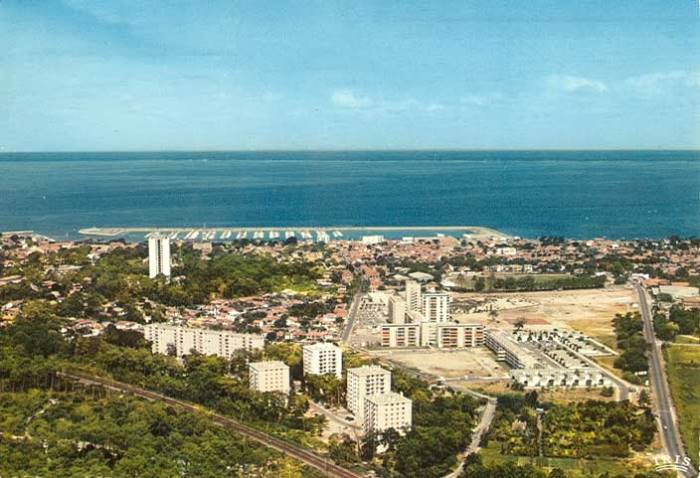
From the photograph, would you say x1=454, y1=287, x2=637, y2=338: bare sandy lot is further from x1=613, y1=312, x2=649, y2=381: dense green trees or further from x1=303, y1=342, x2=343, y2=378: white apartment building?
x1=303, y1=342, x2=343, y2=378: white apartment building

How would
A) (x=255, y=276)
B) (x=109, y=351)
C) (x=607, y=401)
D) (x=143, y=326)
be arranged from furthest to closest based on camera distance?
(x=255, y=276) < (x=143, y=326) < (x=109, y=351) < (x=607, y=401)

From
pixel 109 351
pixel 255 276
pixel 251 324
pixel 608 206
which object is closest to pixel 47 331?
pixel 109 351

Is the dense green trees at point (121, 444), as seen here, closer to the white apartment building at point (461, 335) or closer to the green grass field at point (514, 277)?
the white apartment building at point (461, 335)

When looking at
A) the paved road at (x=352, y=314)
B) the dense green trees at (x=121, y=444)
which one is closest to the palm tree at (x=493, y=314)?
the paved road at (x=352, y=314)

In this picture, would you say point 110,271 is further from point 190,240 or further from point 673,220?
point 673,220

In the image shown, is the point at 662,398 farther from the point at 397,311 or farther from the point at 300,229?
the point at 300,229

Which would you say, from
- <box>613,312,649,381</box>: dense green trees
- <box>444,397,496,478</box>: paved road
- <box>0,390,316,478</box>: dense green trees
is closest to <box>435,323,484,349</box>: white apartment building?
<box>613,312,649,381</box>: dense green trees
